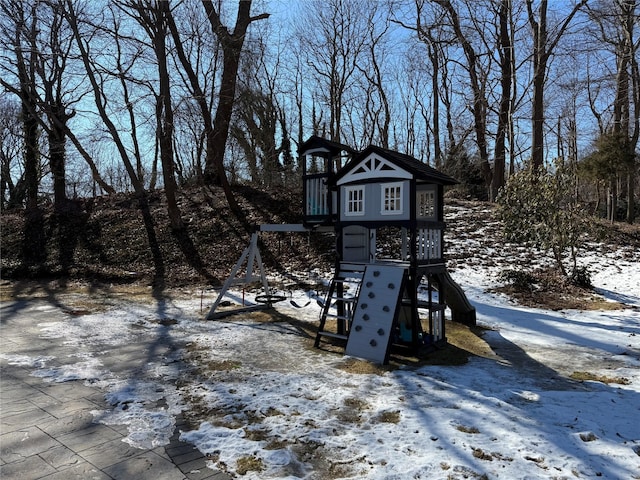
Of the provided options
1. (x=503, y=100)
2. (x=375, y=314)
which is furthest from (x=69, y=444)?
(x=503, y=100)

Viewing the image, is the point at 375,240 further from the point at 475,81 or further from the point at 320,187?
the point at 475,81

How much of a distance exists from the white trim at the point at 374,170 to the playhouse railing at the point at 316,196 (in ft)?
2.01

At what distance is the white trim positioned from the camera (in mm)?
7088

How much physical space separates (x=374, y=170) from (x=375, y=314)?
230 centimetres

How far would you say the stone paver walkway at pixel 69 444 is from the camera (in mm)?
3508

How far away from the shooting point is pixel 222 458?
3762 mm

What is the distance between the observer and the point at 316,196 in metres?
8.31

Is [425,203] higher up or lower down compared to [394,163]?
lower down

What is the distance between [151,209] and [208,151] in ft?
11.7

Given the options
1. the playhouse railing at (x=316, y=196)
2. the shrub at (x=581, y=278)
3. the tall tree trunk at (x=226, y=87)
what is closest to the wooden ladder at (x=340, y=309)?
the playhouse railing at (x=316, y=196)

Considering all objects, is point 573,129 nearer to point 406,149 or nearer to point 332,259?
point 406,149

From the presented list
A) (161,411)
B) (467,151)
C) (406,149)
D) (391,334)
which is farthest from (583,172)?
(161,411)

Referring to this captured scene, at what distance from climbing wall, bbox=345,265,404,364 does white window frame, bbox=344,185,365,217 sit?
1.04 meters

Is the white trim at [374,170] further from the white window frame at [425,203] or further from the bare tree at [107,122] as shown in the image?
the bare tree at [107,122]
